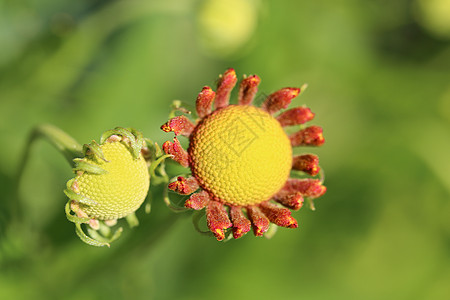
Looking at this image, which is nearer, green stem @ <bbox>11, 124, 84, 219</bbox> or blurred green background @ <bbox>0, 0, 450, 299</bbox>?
green stem @ <bbox>11, 124, 84, 219</bbox>

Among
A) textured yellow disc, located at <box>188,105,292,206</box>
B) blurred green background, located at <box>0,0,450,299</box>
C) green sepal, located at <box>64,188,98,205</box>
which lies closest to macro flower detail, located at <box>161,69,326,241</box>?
textured yellow disc, located at <box>188,105,292,206</box>

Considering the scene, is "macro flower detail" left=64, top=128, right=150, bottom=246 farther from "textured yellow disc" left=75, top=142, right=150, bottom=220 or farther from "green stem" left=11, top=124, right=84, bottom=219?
"green stem" left=11, top=124, right=84, bottom=219

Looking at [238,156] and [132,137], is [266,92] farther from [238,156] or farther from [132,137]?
[132,137]

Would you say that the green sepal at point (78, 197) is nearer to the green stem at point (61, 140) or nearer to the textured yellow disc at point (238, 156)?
the green stem at point (61, 140)

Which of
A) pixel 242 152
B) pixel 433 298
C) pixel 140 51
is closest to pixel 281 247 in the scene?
pixel 433 298

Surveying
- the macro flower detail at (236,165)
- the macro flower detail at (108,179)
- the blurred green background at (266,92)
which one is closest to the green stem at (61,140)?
the macro flower detail at (108,179)

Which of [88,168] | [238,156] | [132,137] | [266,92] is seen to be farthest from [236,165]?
[266,92]

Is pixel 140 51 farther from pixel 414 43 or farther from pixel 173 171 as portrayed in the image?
pixel 414 43

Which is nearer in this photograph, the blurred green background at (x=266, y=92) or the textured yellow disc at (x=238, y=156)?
the textured yellow disc at (x=238, y=156)
